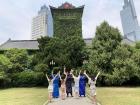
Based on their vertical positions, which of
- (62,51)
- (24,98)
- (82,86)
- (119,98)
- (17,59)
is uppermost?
(62,51)

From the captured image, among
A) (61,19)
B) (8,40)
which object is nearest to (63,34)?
(61,19)

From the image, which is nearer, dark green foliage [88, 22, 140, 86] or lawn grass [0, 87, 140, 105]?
lawn grass [0, 87, 140, 105]

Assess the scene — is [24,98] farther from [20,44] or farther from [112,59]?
[20,44]

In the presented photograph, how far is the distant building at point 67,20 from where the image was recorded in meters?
61.2

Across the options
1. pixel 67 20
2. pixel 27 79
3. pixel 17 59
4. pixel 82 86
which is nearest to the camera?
pixel 82 86

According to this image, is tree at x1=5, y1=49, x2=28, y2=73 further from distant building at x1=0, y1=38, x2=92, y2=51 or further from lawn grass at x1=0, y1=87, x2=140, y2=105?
lawn grass at x1=0, y1=87, x2=140, y2=105

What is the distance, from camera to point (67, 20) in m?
62.2

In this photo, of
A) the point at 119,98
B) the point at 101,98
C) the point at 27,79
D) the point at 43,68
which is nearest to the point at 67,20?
the point at 27,79

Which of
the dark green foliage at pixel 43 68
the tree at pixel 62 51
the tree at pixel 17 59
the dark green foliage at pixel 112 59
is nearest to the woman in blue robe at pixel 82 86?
the dark green foliage at pixel 112 59

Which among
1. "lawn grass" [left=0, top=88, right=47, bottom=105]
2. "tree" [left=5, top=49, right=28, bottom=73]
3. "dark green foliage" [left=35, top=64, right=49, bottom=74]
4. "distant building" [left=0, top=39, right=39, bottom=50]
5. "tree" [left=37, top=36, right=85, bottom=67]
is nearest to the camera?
"lawn grass" [left=0, top=88, right=47, bottom=105]

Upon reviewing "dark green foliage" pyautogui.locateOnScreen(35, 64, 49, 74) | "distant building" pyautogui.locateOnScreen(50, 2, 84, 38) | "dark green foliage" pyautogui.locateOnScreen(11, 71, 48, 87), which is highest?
"distant building" pyautogui.locateOnScreen(50, 2, 84, 38)

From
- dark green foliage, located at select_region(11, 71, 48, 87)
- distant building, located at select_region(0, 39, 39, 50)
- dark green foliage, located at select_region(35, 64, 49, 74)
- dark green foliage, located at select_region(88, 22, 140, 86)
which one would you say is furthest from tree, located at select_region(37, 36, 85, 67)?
distant building, located at select_region(0, 39, 39, 50)

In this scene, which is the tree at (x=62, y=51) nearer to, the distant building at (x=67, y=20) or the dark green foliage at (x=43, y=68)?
the dark green foliage at (x=43, y=68)

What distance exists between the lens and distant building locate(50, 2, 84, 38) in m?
61.2
